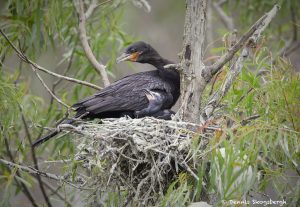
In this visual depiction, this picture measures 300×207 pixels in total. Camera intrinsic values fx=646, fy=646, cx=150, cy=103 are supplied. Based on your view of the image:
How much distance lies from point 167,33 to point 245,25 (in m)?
2.24

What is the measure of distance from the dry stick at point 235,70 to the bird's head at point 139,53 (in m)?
1.78

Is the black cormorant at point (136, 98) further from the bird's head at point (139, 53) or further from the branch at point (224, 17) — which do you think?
the branch at point (224, 17)

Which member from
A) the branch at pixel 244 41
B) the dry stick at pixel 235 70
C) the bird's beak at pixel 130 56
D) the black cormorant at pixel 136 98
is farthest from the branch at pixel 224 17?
the branch at pixel 244 41

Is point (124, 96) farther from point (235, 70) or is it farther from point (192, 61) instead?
point (235, 70)

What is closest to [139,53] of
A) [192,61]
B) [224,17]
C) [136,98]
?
[136,98]

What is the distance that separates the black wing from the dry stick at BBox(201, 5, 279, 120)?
44.0 inches

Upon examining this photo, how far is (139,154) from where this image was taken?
546 cm

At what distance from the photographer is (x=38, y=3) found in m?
7.32

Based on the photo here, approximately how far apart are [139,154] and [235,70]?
111cm

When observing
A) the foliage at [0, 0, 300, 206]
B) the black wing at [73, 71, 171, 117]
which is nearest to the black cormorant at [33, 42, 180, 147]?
the black wing at [73, 71, 171, 117]

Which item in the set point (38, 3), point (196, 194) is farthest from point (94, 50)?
point (196, 194)

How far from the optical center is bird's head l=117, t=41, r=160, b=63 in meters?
7.42

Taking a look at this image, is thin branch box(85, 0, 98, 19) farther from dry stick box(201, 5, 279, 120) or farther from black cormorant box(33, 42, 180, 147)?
dry stick box(201, 5, 279, 120)

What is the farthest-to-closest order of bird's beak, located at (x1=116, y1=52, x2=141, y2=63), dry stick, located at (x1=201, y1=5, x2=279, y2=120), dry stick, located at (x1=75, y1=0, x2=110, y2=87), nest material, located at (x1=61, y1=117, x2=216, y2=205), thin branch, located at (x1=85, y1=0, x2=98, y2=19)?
thin branch, located at (x1=85, y1=0, x2=98, y2=19) < bird's beak, located at (x1=116, y1=52, x2=141, y2=63) < dry stick, located at (x1=75, y1=0, x2=110, y2=87) < dry stick, located at (x1=201, y1=5, x2=279, y2=120) < nest material, located at (x1=61, y1=117, x2=216, y2=205)
